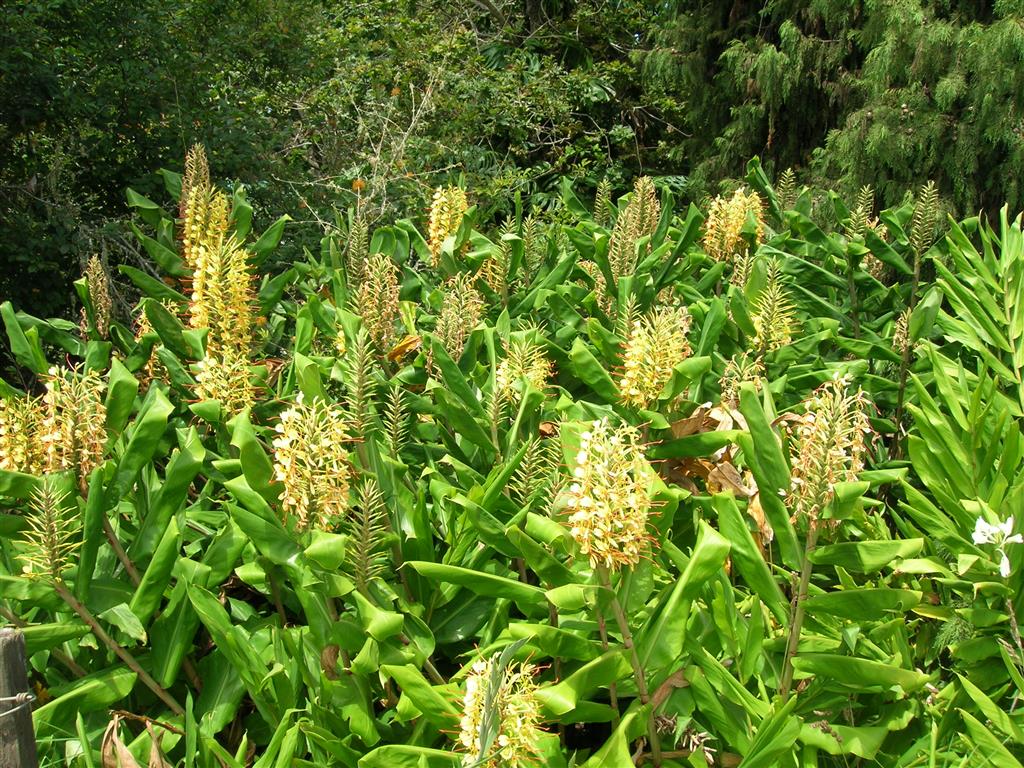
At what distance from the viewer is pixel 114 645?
1847 millimetres

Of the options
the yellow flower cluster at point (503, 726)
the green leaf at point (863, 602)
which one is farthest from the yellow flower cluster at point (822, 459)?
the yellow flower cluster at point (503, 726)

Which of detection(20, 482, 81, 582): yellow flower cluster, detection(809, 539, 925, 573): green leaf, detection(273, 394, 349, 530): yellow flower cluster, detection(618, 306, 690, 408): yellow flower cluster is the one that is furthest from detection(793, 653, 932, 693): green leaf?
detection(20, 482, 81, 582): yellow flower cluster

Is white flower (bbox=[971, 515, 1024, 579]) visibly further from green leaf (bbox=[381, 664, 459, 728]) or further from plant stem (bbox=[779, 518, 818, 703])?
green leaf (bbox=[381, 664, 459, 728])

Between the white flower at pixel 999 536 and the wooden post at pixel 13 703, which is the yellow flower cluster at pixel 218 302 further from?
the white flower at pixel 999 536

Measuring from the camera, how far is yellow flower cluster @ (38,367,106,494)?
1853 mm

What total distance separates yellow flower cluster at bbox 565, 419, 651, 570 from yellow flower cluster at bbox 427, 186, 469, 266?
2.10 meters

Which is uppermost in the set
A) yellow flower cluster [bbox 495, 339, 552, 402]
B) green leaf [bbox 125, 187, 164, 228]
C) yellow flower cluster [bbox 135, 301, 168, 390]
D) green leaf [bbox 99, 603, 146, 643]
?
green leaf [bbox 125, 187, 164, 228]

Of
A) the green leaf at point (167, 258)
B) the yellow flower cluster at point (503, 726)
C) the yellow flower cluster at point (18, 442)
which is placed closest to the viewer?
the yellow flower cluster at point (503, 726)

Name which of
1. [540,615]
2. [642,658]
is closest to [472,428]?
[540,615]

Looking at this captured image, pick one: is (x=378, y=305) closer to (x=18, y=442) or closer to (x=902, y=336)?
(x=18, y=442)

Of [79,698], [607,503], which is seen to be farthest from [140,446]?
[607,503]

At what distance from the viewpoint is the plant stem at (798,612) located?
62.7 inches

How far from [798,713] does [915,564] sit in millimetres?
406

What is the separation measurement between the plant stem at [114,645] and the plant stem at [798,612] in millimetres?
1174
